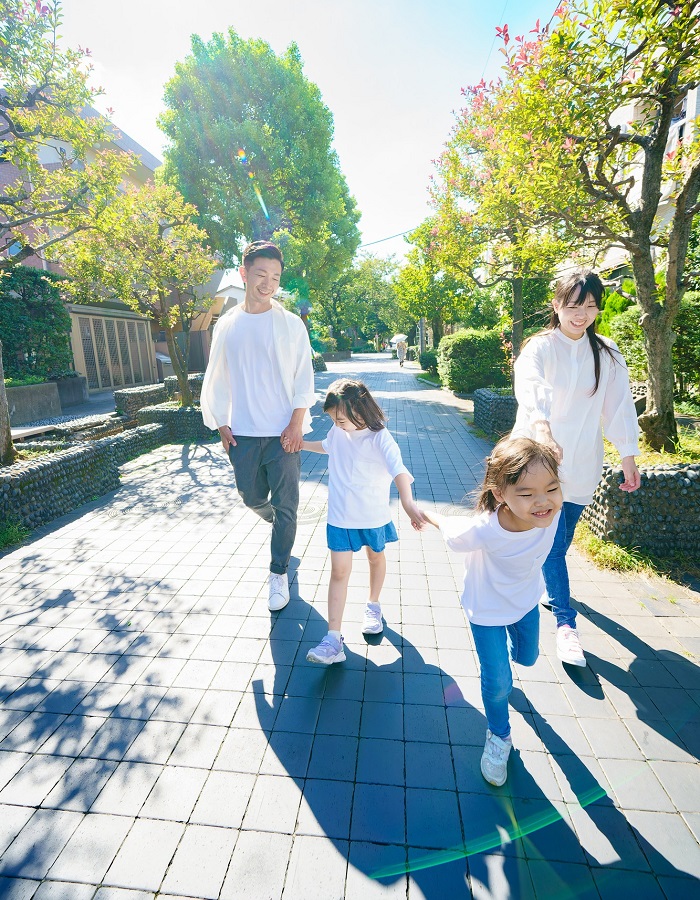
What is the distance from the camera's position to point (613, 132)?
4.50 metres

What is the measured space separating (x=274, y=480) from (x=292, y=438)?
35 cm

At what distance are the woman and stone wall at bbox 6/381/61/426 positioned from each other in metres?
12.6

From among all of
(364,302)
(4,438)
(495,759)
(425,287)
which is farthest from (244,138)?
(364,302)

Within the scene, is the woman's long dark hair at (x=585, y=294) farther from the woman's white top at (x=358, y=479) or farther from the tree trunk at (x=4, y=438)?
the tree trunk at (x=4, y=438)

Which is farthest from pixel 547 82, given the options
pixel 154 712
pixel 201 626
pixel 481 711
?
pixel 154 712

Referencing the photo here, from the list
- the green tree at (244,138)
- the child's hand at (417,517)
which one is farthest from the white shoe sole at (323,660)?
the green tree at (244,138)

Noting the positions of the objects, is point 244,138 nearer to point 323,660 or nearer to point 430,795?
point 323,660

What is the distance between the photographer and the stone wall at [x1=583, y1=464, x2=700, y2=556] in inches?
154

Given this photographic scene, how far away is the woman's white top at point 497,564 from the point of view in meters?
1.93

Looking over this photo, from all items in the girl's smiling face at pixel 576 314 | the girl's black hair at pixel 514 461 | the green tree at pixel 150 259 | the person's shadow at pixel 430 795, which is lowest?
the person's shadow at pixel 430 795

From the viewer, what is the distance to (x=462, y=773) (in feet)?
6.95

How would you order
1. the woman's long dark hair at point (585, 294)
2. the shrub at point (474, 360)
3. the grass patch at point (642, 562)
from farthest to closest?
the shrub at point (474, 360) < the grass patch at point (642, 562) < the woman's long dark hair at point (585, 294)

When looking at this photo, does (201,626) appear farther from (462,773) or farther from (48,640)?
(462,773)

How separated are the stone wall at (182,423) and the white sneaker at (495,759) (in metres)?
8.51
